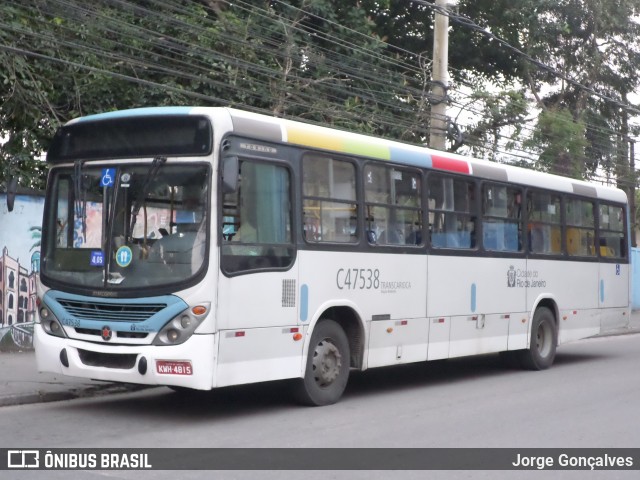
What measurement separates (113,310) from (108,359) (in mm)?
495

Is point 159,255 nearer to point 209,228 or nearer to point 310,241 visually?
point 209,228

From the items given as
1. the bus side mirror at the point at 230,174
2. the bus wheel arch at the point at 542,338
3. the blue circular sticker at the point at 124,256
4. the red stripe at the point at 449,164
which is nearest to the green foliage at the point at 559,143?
the bus wheel arch at the point at 542,338

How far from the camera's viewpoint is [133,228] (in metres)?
9.48

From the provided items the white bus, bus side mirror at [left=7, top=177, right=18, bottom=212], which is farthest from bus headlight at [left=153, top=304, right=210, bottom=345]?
bus side mirror at [left=7, top=177, right=18, bottom=212]

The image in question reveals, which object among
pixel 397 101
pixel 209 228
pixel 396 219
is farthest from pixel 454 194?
pixel 397 101

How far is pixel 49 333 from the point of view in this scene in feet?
32.6

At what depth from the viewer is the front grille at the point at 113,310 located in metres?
9.27

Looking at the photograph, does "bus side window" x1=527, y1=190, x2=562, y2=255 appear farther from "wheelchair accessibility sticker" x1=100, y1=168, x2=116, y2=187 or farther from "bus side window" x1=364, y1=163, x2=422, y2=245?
"wheelchair accessibility sticker" x1=100, y1=168, x2=116, y2=187

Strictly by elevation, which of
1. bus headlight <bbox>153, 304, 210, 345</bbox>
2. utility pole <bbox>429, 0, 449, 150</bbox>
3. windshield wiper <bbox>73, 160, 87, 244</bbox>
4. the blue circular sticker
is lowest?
bus headlight <bbox>153, 304, 210, 345</bbox>

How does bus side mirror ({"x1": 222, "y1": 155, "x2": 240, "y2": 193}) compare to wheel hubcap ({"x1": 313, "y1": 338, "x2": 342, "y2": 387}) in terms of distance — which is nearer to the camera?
bus side mirror ({"x1": 222, "y1": 155, "x2": 240, "y2": 193})

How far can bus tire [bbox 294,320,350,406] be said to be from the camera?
10.5 m

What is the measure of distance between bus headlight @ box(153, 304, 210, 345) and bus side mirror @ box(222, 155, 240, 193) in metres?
1.16

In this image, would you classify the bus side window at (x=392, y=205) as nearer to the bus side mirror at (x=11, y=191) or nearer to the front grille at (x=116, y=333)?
the front grille at (x=116, y=333)

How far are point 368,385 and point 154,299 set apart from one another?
15.4 feet
